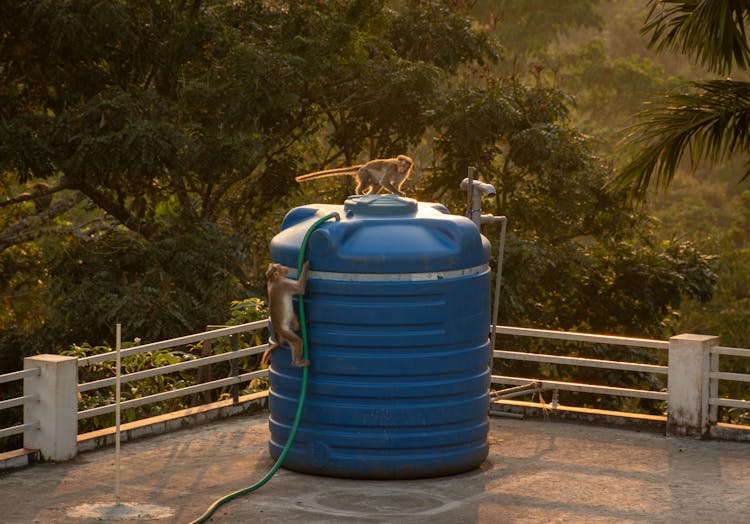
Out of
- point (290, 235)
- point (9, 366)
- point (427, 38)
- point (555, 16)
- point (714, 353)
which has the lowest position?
point (9, 366)

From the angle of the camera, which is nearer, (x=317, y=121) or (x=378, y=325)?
(x=378, y=325)

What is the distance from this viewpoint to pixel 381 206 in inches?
406

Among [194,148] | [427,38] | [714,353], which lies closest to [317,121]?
[427,38]

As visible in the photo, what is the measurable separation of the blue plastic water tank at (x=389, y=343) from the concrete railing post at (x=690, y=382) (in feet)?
7.13

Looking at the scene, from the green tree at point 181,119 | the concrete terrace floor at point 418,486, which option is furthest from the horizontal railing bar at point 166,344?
the green tree at point 181,119

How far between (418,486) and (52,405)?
2924mm

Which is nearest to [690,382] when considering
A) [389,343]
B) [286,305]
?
[389,343]

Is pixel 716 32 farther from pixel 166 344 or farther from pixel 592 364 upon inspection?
pixel 166 344

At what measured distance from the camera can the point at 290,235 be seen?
10438mm

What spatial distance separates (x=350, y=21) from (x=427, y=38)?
2128 millimetres

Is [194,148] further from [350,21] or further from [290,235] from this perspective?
[290,235]

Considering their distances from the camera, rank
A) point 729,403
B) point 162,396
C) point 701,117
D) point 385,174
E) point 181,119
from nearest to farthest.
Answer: point 385,174 < point 729,403 < point 701,117 < point 162,396 < point 181,119

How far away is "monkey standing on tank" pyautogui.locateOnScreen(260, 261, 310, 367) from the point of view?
1009 centimetres

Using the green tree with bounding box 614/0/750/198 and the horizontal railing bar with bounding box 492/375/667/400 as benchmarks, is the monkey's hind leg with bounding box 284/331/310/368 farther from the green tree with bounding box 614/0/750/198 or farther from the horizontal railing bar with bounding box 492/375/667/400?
the green tree with bounding box 614/0/750/198
